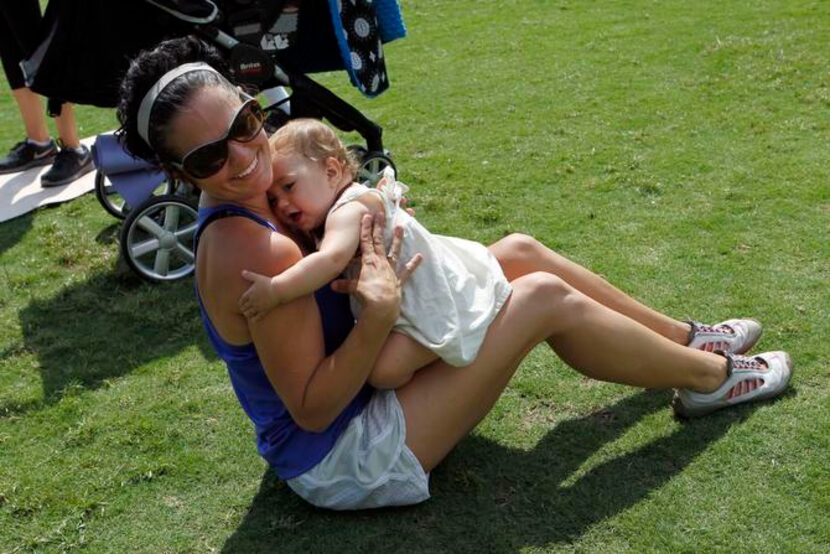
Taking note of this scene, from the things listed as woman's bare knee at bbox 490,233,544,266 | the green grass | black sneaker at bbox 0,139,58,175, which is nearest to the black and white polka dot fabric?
the green grass

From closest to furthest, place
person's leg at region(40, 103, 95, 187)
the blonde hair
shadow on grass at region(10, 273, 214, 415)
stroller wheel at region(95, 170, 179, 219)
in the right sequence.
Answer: the blonde hair < shadow on grass at region(10, 273, 214, 415) < stroller wheel at region(95, 170, 179, 219) < person's leg at region(40, 103, 95, 187)

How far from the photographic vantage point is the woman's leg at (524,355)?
2.77 metres

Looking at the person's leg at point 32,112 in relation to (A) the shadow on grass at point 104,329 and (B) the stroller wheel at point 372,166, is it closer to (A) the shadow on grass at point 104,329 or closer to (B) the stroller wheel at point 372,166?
(A) the shadow on grass at point 104,329

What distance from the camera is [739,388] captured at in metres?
3.17

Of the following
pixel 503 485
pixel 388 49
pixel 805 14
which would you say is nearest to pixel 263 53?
pixel 503 485

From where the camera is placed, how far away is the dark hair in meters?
2.43

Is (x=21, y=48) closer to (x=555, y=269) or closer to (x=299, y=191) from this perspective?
(x=299, y=191)

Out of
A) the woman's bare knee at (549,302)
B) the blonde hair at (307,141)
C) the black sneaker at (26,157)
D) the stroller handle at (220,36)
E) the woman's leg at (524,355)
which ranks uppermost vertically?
the blonde hair at (307,141)

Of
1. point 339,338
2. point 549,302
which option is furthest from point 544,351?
point 339,338

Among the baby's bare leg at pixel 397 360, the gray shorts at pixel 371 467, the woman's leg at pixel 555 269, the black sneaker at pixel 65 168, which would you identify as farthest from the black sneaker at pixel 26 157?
the baby's bare leg at pixel 397 360

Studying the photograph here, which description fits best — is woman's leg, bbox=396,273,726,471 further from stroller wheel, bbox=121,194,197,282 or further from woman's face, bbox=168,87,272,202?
stroller wheel, bbox=121,194,197,282

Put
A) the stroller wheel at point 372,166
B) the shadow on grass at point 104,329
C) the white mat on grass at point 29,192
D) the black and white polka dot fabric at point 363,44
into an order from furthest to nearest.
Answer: the white mat on grass at point 29,192
the stroller wheel at point 372,166
the black and white polka dot fabric at point 363,44
the shadow on grass at point 104,329

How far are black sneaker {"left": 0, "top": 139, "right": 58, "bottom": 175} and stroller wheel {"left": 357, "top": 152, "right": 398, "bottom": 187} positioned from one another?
8.99 feet

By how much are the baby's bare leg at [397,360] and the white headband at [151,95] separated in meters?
0.85
